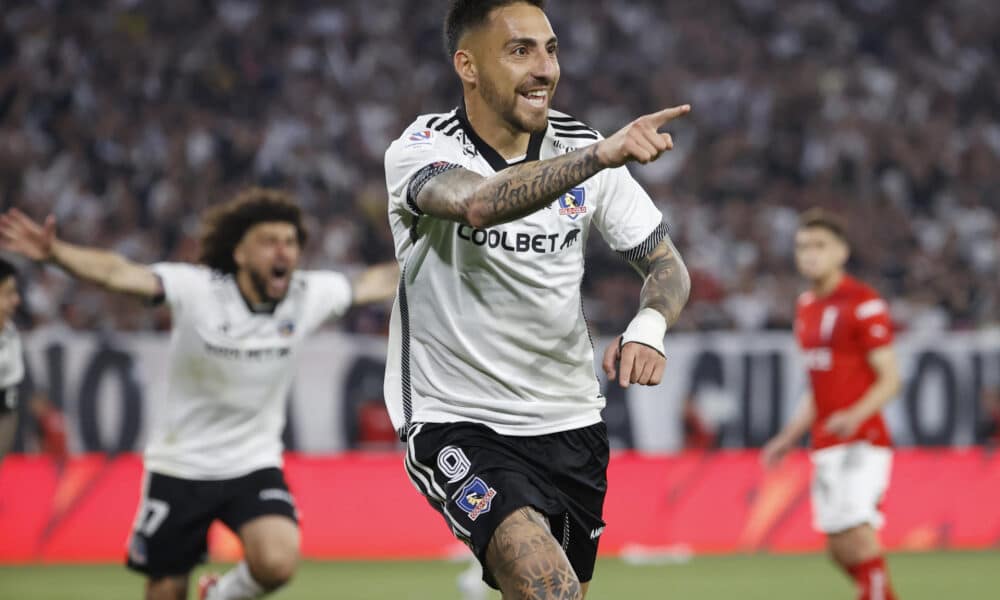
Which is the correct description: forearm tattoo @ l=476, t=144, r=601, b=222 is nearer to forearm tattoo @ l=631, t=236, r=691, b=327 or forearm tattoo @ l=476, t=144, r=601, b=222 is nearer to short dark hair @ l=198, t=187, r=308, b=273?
forearm tattoo @ l=631, t=236, r=691, b=327

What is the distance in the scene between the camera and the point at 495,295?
4.53 m

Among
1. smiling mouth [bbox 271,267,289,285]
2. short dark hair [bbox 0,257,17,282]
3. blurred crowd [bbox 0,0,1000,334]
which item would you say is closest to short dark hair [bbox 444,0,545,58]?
smiling mouth [bbox 271,267,289,285]

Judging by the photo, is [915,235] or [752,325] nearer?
[752,325]

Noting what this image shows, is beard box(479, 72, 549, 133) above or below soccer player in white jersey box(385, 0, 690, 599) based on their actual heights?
above

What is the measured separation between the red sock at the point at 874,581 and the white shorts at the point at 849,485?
0.76 ft

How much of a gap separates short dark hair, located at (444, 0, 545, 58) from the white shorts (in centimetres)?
432

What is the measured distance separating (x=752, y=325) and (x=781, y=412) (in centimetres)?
215

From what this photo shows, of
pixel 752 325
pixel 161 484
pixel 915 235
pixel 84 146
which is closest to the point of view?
pixel 161 484

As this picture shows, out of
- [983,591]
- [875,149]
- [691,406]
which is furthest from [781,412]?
[875,149]

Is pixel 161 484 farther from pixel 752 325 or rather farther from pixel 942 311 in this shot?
pixel 942 311

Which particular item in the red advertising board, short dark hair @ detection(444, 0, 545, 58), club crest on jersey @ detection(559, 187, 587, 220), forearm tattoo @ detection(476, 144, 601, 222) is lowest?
the red advertising board

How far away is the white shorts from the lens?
26.0 feet

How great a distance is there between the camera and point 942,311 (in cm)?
1606

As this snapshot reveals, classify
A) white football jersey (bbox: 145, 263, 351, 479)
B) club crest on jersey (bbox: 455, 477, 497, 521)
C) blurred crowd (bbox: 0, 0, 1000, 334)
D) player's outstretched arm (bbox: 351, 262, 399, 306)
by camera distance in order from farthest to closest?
blurred crowd (bbox: 0, 0, 1000, 334) < player's outstretched arm (bbox: 351, 262, 399, 306) < white football jersey (bbox: 145, 263, 351, 479) < club crest on jersey (bbox: 455, 477, 497, 521)
